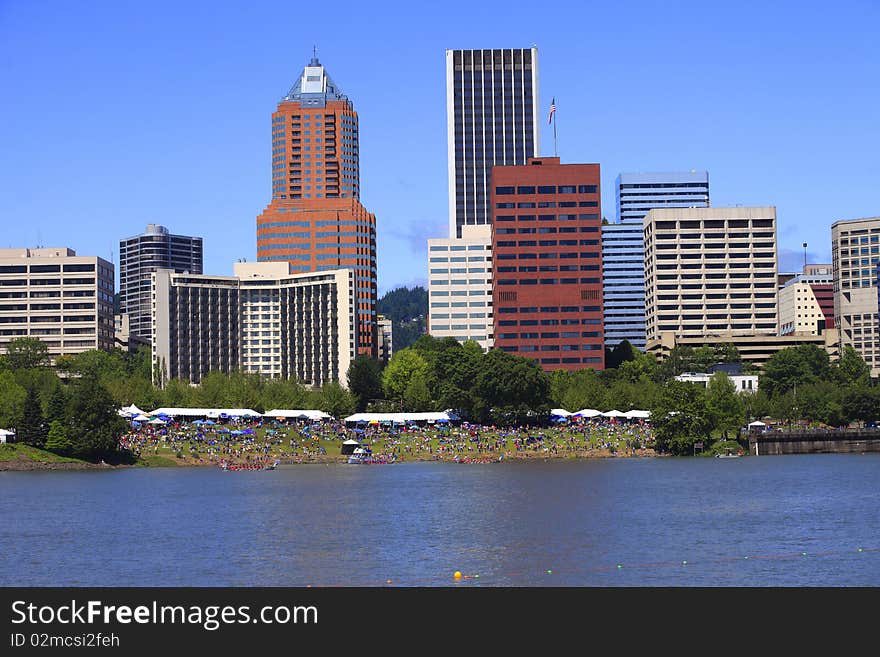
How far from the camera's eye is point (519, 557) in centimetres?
7894

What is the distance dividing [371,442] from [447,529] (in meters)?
95.6

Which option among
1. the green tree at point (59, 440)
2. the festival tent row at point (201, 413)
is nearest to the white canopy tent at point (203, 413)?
the festival tent row at point (201, 413)

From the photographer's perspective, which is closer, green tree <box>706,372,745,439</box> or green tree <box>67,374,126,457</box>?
green tree <box>67,374,126,457</box>

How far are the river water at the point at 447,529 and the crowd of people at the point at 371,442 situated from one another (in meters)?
21.7

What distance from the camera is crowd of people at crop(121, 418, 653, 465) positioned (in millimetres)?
176125

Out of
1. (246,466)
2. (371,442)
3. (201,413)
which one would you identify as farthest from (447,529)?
(201,413)

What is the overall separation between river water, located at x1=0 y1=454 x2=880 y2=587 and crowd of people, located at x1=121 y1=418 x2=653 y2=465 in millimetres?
21673

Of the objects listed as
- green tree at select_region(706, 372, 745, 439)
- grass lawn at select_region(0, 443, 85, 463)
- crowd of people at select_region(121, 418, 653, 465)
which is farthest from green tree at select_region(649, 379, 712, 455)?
grass lawn at select_region(0, 443, 85, 463)

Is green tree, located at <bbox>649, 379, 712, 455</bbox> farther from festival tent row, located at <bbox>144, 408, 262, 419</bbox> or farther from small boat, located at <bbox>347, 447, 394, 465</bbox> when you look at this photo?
festival tent row, located at <bbox>144, 408, 262, 419</bbox>
